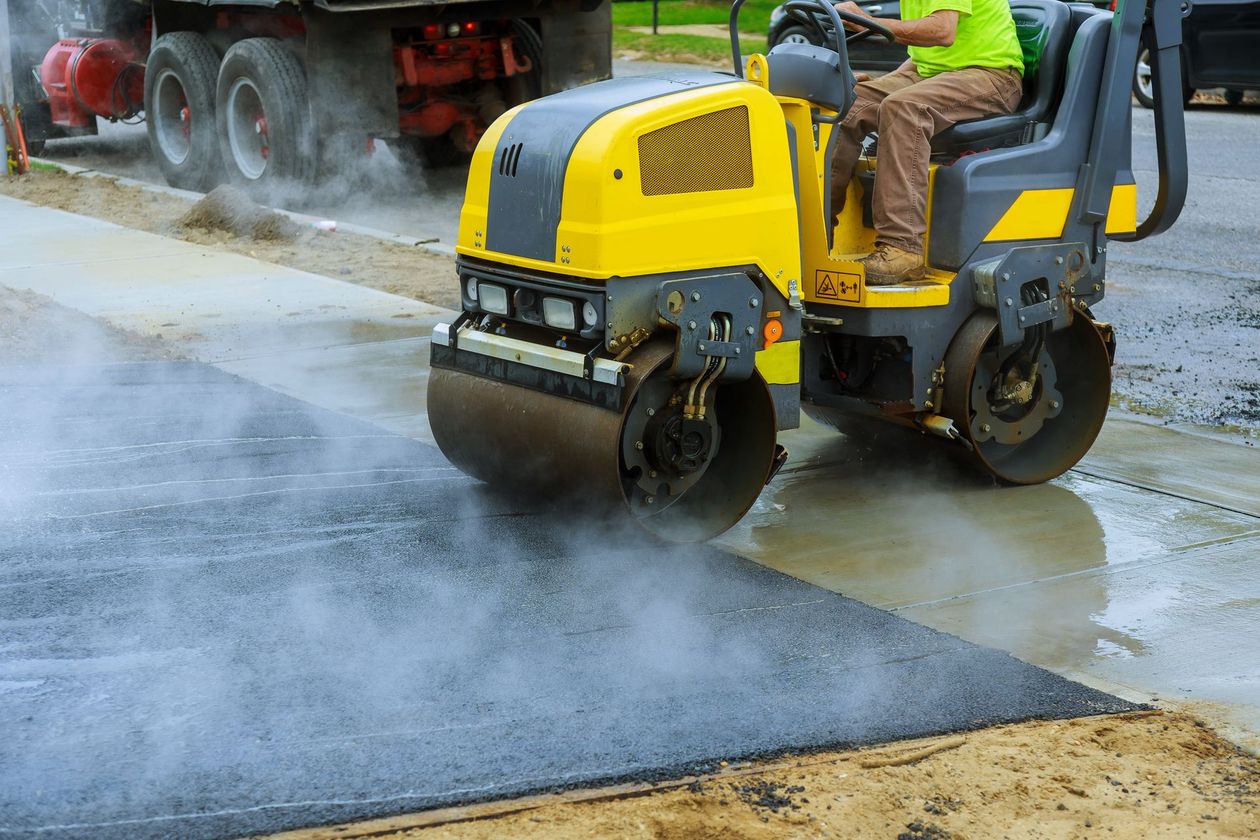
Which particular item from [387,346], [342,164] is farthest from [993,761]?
[342,164]

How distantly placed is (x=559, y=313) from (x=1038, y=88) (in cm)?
212

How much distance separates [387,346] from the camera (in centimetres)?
768

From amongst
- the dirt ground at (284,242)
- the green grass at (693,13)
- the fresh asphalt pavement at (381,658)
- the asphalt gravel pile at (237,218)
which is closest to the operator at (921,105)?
the fresh asphalt pavement at (381,658)

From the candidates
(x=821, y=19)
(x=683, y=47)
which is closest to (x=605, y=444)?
(x=821, y=19)

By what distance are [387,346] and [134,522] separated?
267 cm

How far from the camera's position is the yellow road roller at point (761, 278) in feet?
15.3

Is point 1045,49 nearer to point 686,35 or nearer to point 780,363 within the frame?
point 780,363

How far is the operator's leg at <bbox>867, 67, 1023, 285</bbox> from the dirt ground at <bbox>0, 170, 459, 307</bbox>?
3.79m

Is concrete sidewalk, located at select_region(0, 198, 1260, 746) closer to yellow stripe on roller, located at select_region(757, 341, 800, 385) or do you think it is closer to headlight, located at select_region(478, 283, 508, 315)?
yellow stripe on roller, located at select_region(757, 341, 800, 385)

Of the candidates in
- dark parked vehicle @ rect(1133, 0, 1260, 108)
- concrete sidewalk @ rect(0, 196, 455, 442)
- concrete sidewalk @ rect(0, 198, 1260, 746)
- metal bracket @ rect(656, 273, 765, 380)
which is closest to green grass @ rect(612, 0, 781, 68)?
dark parked vehicle @ rect(1133, 0, 1260, 108)

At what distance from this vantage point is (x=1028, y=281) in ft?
17.9

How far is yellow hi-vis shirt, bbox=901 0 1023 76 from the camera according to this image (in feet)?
17.7

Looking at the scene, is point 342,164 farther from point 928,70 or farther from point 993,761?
point 993,761

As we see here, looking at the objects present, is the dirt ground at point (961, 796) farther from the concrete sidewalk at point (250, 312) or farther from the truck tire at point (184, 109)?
the truck tire at point (184, 109)
